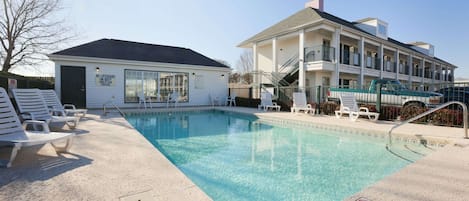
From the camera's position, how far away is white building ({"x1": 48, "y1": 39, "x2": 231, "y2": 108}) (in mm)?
11898

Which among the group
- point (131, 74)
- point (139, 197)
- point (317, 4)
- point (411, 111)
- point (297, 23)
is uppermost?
point (317, 4)

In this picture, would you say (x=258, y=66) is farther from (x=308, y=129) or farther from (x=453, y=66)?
(x=453, y=66)

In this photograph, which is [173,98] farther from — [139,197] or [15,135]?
[139,197]

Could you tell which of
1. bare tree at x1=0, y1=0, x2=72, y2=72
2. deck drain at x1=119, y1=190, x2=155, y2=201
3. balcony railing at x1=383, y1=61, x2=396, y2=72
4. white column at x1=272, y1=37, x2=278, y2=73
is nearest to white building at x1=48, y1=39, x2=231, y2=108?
white column at x1=272, y1=37, x2=278, y2=73

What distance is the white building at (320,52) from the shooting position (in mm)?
14336

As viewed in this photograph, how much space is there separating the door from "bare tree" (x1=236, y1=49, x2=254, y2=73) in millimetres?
33563

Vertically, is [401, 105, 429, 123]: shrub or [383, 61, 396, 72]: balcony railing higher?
[383, 61, 396, 72]: balcony railing

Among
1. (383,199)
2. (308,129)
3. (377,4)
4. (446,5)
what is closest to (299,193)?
(383,199)

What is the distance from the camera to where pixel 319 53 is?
14.3m

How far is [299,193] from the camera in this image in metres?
3.23

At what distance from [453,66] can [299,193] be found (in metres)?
40.4

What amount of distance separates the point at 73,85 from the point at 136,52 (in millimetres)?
4101

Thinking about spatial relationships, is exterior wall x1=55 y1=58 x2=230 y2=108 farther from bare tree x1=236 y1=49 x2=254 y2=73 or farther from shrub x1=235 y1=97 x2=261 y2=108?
bare tree x1=236 y1=49 x2=254 y2=73

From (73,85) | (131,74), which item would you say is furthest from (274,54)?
(73,85)
